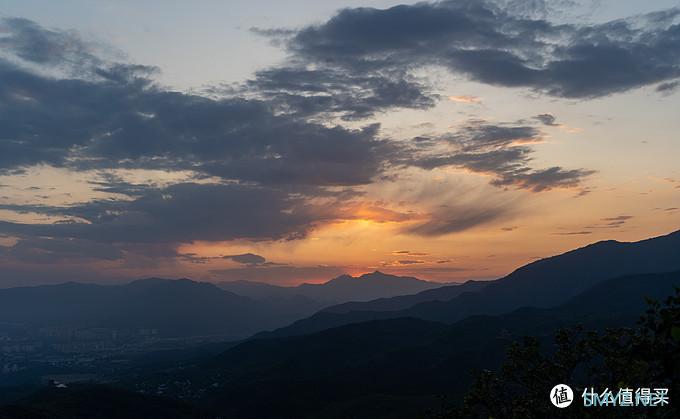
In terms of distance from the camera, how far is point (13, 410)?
142m

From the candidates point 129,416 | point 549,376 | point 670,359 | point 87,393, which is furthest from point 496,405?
point 87,393

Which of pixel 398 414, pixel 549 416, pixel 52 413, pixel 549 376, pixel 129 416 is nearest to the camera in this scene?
pixel 549 416

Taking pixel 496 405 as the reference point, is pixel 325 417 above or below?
below

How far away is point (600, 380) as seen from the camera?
2725 cm

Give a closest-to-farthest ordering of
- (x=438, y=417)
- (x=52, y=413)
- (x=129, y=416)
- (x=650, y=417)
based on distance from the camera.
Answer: (x=650, y=417), (x=438, y=417), (x=52, y=413), (x=129, y=416)

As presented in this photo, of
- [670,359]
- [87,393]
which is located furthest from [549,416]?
[87,393]

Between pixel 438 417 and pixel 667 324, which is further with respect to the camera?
pixel 438 417

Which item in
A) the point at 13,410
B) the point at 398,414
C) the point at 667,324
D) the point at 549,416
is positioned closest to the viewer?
the point at 667,324

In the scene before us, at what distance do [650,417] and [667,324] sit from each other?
14.4 feet

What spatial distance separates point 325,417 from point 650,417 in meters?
190

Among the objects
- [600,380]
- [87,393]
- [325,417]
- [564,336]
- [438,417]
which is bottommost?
[325,417]

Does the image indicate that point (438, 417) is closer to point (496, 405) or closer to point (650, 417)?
point (496, 405)

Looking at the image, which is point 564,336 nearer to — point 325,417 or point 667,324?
point 667,324

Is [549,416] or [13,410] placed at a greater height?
[549,416]
